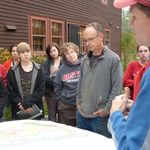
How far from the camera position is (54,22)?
52.5 ft

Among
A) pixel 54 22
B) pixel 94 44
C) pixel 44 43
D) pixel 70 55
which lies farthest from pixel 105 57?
pixel 54 22

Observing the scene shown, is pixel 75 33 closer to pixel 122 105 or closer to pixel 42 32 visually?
pixel 42 32

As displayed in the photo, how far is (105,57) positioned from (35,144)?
176 cm

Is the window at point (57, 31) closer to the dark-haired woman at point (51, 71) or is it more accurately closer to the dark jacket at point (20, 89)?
the dark-haired woman at point (51, 71)

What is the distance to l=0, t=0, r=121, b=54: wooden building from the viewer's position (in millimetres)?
12672

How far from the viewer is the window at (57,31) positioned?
1596cm

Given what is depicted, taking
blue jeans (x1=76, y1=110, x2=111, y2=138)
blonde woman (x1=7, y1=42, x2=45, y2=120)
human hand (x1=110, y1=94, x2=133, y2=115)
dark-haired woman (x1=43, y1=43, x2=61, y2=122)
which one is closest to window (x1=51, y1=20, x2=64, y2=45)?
dark-haired woman (x1=43, y1=43, x2=61, y2=122)

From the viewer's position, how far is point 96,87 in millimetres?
4355

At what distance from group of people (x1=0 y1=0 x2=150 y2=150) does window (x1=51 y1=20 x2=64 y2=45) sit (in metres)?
8.88

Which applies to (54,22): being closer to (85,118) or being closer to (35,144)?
(85,118)

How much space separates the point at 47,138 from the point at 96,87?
1400mm

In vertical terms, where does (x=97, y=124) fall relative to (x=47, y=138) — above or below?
below

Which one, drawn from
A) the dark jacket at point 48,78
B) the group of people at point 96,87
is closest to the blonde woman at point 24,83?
the group of people at point 96,87

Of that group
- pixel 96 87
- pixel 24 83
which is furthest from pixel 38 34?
pixel 96 87
